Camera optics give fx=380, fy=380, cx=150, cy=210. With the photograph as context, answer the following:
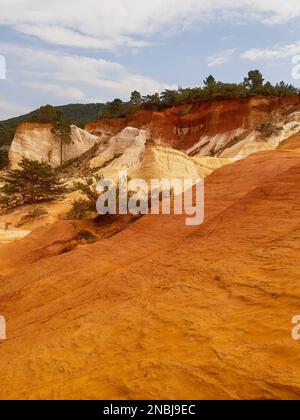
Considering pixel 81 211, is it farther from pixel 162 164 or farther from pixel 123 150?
pixel 123 150

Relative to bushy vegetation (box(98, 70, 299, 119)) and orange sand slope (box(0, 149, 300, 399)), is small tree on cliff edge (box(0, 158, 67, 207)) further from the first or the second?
bushy vegetation (box(98, 70, 299, 119))

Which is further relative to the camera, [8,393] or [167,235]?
[167,235]

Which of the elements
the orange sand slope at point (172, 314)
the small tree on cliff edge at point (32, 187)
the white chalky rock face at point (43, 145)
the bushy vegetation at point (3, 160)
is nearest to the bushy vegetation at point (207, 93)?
the white chalky rock face at point (43, 145)

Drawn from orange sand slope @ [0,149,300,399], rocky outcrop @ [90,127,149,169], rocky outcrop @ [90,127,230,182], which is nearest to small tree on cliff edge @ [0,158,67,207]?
rocky outcrop @ [90,127,230,182]

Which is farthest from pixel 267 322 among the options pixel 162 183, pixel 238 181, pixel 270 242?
pixel 162 183

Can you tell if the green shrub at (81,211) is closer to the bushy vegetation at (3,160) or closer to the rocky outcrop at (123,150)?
the rocky outcrop at (123,150)

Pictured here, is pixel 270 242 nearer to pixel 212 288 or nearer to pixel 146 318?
pixel 212 288
